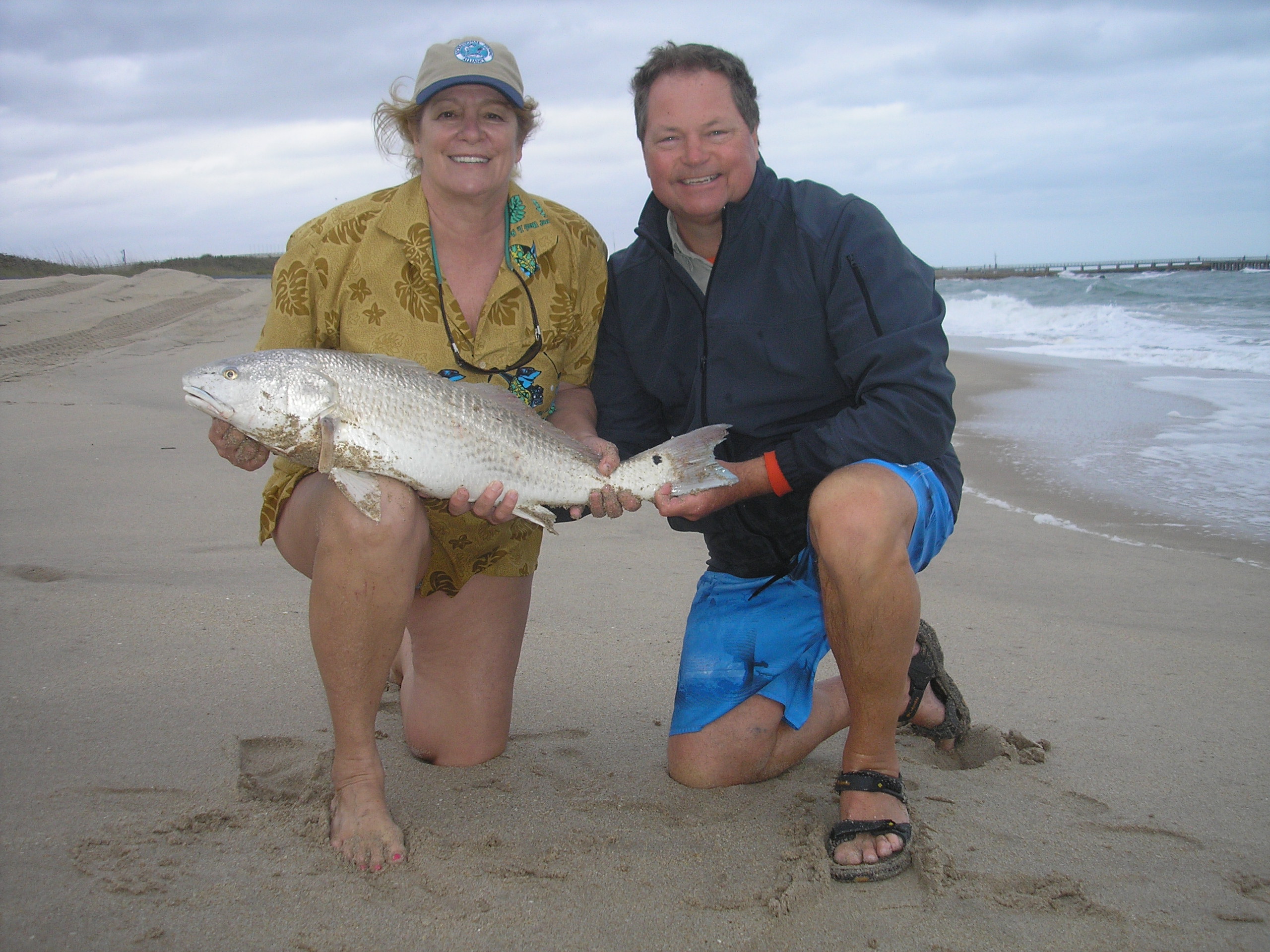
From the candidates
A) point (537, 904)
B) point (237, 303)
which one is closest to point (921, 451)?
point (537, 904)

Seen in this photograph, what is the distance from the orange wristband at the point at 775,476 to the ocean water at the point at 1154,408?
428 cm

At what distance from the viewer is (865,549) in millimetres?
2727

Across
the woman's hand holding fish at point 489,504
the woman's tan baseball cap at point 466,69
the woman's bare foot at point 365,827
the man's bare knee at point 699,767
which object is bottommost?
the man's bare knee at point 699,767

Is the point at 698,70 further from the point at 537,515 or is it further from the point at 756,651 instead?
the point at 756,651

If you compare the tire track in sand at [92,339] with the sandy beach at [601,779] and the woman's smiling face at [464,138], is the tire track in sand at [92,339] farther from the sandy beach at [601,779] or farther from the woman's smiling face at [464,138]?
the woman's smiling face at [464,138]

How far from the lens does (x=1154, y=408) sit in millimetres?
10734

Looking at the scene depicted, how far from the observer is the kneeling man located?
2793mm

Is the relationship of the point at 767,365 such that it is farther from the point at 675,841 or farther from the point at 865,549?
the point at 675,841

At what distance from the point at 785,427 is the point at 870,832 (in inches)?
53.4

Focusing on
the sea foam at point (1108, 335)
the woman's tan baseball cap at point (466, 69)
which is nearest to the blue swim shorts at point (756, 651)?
the woman's tan baseball cap at point (466, 69)

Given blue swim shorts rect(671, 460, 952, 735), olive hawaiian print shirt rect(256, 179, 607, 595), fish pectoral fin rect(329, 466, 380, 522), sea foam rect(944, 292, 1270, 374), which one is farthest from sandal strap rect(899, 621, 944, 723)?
sea foam rect(944, 292, 1270, 374)

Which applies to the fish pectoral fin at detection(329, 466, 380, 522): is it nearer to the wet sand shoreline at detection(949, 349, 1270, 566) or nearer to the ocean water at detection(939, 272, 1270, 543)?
the wet sand shoreline at detection(949, 349, 1270, 566)

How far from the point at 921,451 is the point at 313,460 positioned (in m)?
1.90

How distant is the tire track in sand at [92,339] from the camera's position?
470 inches
